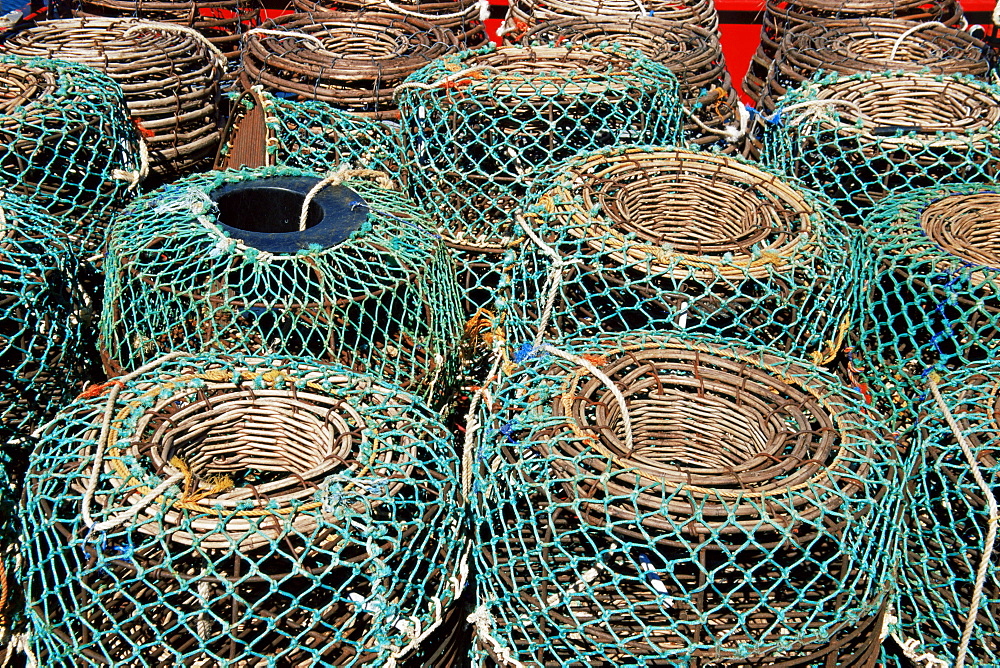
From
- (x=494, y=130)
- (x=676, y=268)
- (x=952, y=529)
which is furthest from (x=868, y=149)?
(x=952, y=529)

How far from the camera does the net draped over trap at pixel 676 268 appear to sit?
2213 mm

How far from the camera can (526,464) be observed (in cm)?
183

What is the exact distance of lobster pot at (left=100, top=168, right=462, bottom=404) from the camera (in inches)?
83.8

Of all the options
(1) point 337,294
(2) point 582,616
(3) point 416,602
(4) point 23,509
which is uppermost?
(1) point 337,294

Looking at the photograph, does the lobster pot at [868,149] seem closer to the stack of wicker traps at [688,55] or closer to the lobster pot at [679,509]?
the stack of wicker traps at [688,55]

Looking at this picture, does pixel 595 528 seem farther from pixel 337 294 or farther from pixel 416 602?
pixel 337 294

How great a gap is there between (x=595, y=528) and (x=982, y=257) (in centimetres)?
131

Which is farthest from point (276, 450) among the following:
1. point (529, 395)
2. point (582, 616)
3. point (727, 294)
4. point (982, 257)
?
point (982, 257)

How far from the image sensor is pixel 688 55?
3365 millimetres

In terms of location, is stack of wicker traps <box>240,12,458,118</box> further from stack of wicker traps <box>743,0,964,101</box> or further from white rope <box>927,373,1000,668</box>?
white rope <box>927,373,1000,668</box>

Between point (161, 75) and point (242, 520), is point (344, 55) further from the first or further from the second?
point (242, 520)

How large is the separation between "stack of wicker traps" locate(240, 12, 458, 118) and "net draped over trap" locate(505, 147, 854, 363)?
0.76 metres

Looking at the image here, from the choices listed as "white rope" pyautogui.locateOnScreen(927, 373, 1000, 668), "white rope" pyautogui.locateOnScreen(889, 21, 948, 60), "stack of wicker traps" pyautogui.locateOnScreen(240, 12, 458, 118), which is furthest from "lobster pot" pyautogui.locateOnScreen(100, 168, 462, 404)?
"white rope" pyautogui.locateOnScreen(889, 21, 948, 60)

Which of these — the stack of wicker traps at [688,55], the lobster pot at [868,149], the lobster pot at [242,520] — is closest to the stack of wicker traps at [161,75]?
the stack of wicker traps at [688,55]
